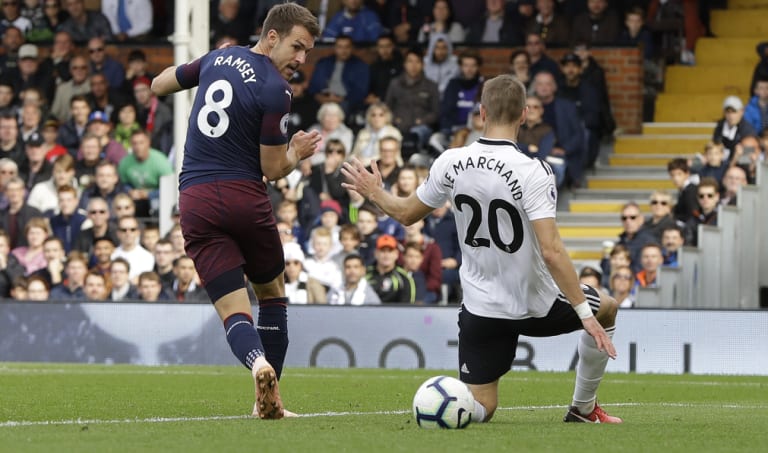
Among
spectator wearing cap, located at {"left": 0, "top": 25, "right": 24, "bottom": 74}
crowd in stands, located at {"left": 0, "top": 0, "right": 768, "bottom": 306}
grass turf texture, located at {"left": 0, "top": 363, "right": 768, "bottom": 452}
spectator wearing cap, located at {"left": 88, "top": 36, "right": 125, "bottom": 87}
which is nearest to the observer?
grass turf texture, located at {"left": 0, "top": 363, "right": 768, "bottom": 452}

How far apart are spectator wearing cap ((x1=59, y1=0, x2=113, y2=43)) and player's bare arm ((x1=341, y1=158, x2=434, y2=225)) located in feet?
52.0

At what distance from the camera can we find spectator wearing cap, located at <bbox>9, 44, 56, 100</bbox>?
A: 903 inches

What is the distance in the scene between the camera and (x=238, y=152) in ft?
28.7

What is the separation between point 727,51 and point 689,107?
3.60 feet

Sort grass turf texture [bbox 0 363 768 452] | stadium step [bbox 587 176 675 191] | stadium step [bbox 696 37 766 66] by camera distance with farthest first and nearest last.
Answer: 1. stadium step [bbox 696 37 766 66]
2. stadium step [bbox 587 176 675 191]
3. grass turf texture [bbox 0 363 768 452]

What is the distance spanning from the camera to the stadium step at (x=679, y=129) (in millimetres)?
22188

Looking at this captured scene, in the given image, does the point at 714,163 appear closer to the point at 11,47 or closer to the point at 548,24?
the point at 548,24

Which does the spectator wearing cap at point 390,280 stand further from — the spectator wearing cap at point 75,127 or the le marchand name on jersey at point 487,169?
the le marchand name on jersey at point 487,169

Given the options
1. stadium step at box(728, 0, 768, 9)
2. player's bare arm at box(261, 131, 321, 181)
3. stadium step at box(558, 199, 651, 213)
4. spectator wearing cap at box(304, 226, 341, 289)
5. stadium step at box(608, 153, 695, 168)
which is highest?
stadium step at box(728, 0, 768, 9)

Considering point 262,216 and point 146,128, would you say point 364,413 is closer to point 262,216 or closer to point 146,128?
point 262,216

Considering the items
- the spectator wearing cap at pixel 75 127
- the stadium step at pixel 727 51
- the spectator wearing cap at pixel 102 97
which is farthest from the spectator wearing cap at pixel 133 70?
the stadium step at pixel 727 51

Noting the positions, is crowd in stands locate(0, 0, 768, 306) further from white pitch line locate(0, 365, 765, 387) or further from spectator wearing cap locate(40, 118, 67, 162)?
white pitch line locate(0, 365, 765, 387)

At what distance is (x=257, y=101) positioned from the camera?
864cm

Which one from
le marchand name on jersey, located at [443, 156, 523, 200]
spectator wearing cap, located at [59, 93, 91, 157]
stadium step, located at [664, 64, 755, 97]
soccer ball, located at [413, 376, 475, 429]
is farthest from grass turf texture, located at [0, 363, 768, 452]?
stadium step, located at [664, 64, 755, 97]
